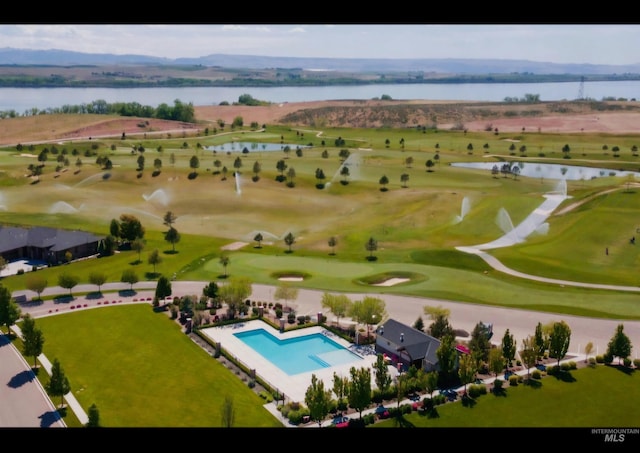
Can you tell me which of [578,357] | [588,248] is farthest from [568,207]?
[578,357]

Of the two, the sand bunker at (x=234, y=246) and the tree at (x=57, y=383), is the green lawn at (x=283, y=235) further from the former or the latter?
the tree at (x=57, y=383)

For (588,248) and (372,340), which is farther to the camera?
(588,248)

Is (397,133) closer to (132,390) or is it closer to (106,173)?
(106,173)

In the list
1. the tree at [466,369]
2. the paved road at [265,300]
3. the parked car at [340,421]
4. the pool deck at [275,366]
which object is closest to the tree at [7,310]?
the paved road at [265,300]

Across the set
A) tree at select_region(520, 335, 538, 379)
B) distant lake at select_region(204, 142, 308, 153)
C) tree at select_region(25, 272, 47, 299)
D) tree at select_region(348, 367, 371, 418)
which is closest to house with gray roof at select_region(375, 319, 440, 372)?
tree at select_region(520, 335, 538, 379)

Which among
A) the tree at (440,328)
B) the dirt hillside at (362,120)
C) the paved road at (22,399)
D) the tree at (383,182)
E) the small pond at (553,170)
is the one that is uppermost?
the dirt hillside at (362,120)

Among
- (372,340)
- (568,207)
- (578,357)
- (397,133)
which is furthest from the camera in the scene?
(397,133)

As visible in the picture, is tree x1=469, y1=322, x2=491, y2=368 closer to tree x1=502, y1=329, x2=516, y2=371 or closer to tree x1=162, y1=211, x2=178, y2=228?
tree x1=502, y1=329, x2=516, y2=371
